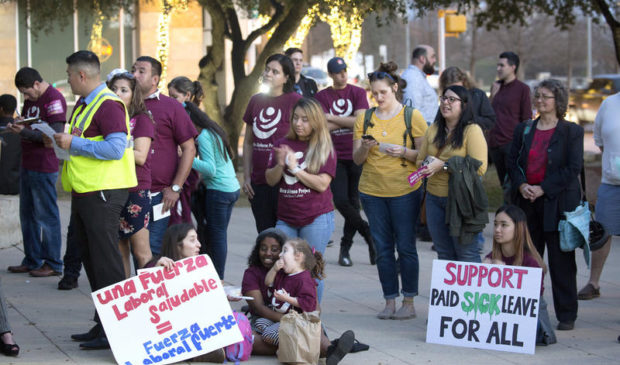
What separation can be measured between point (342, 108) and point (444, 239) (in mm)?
2678

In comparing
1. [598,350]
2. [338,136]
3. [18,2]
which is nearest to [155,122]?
[338,136]

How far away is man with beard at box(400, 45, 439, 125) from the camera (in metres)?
10.3

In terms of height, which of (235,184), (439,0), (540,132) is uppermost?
(439,0)

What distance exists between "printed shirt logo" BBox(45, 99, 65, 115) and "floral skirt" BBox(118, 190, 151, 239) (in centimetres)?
236

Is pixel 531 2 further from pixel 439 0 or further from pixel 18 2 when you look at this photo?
pixel 18 2

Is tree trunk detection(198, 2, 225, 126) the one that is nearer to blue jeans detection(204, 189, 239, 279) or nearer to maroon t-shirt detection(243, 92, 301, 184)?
blue jeans detection(204, 189, 239, 279)

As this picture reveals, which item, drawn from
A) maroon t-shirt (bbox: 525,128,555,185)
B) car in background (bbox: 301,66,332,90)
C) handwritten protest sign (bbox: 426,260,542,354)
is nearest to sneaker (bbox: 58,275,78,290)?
handwritten protest sign (bbox: 426,260,542,354)

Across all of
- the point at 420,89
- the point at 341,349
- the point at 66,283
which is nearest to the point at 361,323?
the point at 341,349

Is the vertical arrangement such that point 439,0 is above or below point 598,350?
above

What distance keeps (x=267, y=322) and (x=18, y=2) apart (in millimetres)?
19614

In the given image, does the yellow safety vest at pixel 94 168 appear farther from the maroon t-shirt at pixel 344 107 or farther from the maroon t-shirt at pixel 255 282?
the maroon t-shirt at pixel 344 107

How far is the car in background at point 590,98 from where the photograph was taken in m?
30.8

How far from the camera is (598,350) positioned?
250 inches

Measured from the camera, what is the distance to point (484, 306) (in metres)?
6.40
